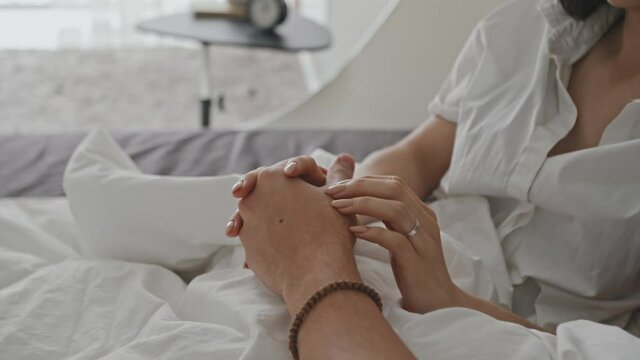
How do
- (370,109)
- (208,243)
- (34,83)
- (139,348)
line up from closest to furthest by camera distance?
(139,348) < (208,243) < (370,109) < (34,83)

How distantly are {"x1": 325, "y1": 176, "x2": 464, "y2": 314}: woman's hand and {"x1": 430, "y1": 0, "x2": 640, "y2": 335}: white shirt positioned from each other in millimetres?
223

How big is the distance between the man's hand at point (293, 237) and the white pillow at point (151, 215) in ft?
0.42

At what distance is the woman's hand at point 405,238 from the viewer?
3.06 feet

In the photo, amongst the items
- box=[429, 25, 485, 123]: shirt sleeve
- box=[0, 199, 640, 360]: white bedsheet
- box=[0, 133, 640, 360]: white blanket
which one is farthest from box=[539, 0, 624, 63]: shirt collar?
box=[0, 199, 640, 360]: white bedsheet

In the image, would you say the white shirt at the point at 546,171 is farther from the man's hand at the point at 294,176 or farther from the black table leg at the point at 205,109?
the black table leg at the point at 205,109

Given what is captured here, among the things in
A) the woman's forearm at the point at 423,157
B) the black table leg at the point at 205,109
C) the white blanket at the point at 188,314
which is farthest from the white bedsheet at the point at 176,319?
the black table leg at the point at 205,109

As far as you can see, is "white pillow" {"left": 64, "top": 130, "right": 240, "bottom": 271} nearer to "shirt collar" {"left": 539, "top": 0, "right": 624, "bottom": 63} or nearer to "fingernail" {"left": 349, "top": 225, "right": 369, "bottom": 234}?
"fingernail" {"left": 349, "top": 225, "right": 369, "bottom": 234}

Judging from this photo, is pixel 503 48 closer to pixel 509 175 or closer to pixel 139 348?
pixel 509 175

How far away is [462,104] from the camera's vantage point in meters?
1.27

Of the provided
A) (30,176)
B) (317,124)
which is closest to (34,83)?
(317,124)

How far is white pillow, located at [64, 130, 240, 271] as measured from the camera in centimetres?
108

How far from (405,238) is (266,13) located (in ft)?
4.66

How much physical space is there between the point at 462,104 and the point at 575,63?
6.6 inches

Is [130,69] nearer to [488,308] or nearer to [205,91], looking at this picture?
[205,91]
